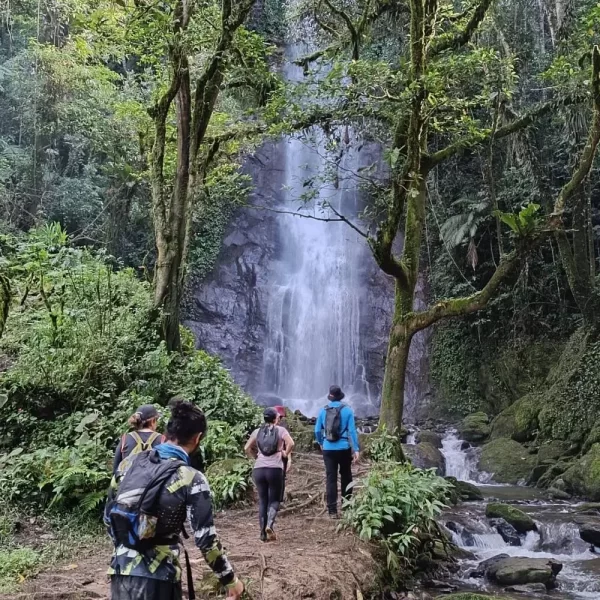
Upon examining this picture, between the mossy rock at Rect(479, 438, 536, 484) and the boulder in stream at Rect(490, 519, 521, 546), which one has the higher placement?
the mossy rock at Rect(479, 438, 536, 484)

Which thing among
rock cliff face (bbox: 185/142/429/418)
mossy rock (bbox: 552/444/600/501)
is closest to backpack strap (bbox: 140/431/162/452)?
mossy rock (bbox: 552/444/600/501)

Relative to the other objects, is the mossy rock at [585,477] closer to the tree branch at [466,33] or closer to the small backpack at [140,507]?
the tree branch at [466,33]

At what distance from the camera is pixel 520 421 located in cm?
1523

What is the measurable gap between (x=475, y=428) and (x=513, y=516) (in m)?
7.30

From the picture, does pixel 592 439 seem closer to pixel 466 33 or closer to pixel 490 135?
pixel 490 135

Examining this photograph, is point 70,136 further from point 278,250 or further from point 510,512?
point 510,512

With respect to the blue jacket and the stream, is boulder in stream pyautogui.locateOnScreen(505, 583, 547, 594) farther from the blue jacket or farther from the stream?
the blue jacket

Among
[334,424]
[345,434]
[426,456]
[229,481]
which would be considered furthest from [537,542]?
[426,456]

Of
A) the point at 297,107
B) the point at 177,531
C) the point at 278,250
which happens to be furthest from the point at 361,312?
the point at 177,531

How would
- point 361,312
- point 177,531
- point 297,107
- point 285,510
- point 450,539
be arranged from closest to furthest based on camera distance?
point 177,531 < point 285,510 < point 450,539 < point 297,107 < point 361,312

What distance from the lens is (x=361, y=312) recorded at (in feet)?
73.6

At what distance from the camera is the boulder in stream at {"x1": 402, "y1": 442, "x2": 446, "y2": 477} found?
13.4 metres

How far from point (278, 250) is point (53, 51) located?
10.4 metres

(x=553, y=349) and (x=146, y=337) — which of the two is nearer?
(x=146, y=337)
